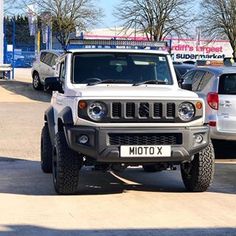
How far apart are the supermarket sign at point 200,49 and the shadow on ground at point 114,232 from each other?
49.9m

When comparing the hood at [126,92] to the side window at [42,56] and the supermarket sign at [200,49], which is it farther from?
the supermarket sign at [200,49]

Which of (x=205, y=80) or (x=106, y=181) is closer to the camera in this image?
(x=106, y=181)

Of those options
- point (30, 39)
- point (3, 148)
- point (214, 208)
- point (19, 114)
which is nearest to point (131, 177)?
point (214, 208)

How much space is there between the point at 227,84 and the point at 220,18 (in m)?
40.6

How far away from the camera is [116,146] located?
7.12 metres

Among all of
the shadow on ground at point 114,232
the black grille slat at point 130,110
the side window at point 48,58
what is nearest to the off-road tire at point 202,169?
the black grille slat at point 130,110

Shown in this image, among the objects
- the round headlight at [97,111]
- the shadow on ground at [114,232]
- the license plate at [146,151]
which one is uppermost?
the round headlight at [97,111]

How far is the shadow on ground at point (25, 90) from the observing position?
2397cm

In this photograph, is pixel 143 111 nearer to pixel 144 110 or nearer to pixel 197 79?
pixel 144 110

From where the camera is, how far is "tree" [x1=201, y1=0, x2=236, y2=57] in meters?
49.2

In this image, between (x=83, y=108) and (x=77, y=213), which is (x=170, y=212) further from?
(x=83, y=108)

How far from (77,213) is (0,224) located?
0.92 meters

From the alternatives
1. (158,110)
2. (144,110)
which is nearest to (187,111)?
(158,110)

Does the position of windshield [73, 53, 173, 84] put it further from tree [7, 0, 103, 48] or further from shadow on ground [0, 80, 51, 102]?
tree [7, 0, 103, 48]
